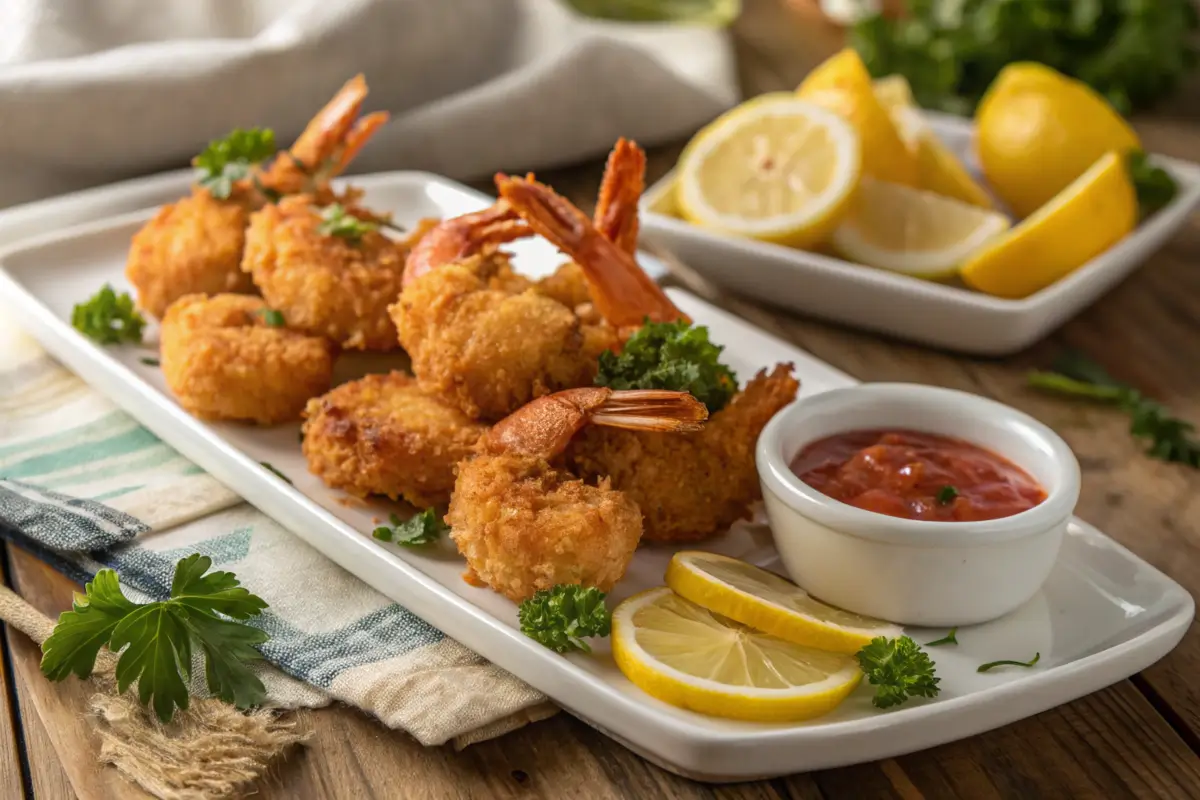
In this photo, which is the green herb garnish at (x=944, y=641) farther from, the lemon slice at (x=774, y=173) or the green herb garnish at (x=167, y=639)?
the lemon slice at (x=774, y=173)

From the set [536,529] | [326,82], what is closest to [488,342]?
[536,529]

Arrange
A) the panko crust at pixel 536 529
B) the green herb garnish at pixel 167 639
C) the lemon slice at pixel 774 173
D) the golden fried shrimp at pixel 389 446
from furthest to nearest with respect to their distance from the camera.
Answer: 1. the lemon slice at pixel 774 173
2. the golden fried shrimp at pixel 389 446
3. the panko crust at pixel 536 529
4. the green herb garnish at pixel 167 639

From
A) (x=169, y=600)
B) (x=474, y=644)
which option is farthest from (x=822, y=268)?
(x=169, y=600)

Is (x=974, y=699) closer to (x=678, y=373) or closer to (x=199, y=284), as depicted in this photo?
(x=678, y=373)

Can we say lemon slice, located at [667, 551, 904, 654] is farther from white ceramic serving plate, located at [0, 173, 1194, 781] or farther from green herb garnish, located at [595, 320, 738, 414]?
green herb garnish, located at [595, 320, 738, 414]

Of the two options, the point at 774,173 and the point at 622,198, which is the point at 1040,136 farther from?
the point at 622,198

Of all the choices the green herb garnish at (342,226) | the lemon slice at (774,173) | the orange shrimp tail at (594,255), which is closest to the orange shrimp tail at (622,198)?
the orange shrimp tail at (594,255)
